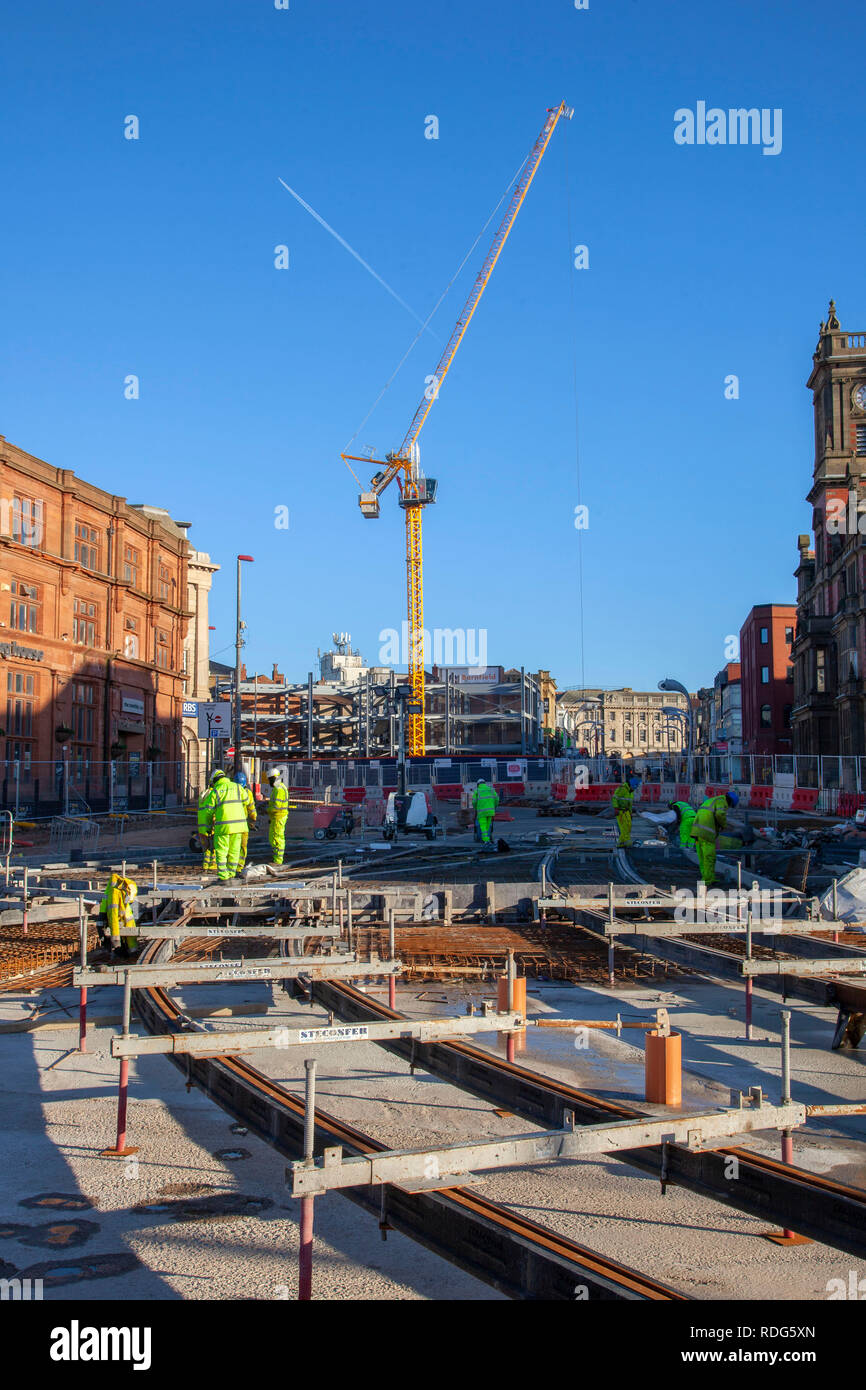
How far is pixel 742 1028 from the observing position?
9.95 meters

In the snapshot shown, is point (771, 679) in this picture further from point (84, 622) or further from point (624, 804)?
point (624, 804)

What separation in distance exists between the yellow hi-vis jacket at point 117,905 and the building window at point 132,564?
119ft

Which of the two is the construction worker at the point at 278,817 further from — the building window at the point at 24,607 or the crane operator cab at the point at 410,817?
the building window at the point at 24,607

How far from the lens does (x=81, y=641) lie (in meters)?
42.9

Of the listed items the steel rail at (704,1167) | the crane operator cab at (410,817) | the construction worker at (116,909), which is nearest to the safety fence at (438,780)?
the crane operator cab at (410,817)

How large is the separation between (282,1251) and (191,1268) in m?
0.45

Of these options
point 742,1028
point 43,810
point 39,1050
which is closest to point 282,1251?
point 39,1050

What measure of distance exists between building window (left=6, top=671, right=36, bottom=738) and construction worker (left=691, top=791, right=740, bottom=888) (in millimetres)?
28051

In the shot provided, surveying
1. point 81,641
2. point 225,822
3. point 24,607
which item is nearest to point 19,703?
point 24,607

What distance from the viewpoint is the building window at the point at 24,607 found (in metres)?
37.8

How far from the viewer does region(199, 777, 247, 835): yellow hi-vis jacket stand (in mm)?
14453

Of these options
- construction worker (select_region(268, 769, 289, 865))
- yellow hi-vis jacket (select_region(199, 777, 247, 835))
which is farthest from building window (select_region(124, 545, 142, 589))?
yellow hi-vis jacket (select_region(199, 777, 247, 835))

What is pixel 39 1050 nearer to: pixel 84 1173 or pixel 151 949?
pixel 151 949

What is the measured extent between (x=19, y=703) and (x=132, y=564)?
11.4 metres
